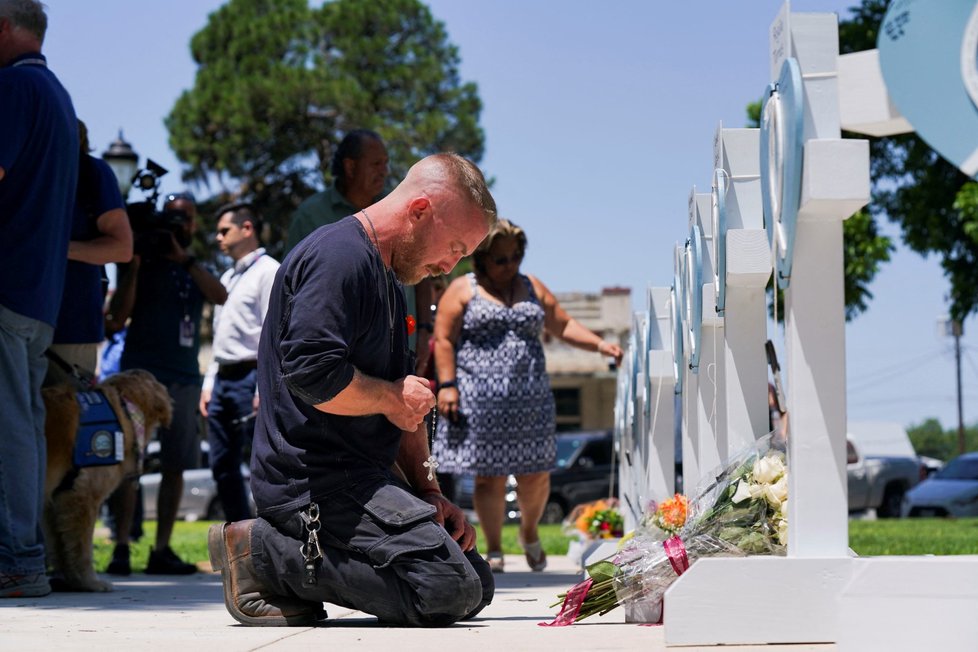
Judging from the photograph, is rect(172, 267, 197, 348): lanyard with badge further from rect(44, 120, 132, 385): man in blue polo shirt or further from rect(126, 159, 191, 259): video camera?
rect(44, 120, 132, 385): man in blue polo shirt

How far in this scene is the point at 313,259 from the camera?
380 cm

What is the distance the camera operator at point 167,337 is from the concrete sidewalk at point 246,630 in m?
2.00

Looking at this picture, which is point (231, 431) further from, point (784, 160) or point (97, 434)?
point (784, 160)

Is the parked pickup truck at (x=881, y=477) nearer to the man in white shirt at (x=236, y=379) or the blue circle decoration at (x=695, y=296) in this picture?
the man in white shirt at (x=236, y=379)

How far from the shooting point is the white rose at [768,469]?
3.68 meters

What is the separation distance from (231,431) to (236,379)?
0.29 metres

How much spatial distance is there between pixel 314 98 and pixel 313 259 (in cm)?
3212

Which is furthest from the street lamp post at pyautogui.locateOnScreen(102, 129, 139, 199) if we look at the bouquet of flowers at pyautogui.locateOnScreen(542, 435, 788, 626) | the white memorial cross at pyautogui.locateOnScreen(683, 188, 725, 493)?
the bouquet of flowers at pyautogui.locateOnScreen(542, 435, 788, 626)

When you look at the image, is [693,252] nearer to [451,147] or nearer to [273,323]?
[273,323]

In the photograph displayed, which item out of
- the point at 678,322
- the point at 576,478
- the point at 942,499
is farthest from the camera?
the point at 942,499

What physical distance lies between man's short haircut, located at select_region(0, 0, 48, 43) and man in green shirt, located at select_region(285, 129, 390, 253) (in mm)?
1602

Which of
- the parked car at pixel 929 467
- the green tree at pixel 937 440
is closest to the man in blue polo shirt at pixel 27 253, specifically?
the parked car at pixel 929 467

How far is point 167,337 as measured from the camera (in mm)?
7547

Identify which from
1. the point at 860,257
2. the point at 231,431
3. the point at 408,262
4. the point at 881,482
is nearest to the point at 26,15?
the point at 408,262
